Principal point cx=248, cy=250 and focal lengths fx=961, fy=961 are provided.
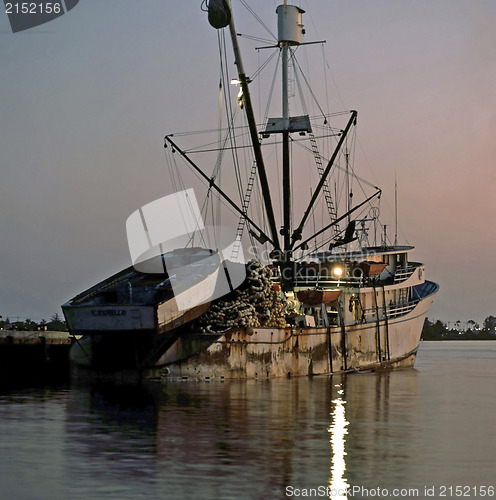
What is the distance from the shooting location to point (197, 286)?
133 feet

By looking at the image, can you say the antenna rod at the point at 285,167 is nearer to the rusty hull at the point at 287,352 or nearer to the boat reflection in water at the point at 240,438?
the rusty hull at the point at 287,352

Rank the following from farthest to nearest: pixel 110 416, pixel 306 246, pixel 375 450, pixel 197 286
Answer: pixel 306 246 → pixel 197 286 → pixel 110 416 → pixel 375 450

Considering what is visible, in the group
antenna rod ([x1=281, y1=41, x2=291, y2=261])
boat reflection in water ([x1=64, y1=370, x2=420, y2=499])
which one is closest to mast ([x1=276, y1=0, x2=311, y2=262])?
antenna rod ([x1=281, y1=41, x2=291, y2=261])

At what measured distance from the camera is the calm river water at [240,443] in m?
19.9

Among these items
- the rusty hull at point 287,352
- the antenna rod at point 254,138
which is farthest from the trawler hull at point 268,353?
the antenna rod at point 254,138

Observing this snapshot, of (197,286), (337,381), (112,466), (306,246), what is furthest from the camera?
(306,246)

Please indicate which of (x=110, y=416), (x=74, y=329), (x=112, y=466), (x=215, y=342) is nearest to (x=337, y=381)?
(x=215, y=342)

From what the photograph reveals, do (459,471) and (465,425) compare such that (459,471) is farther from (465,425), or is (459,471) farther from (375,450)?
(465,425)

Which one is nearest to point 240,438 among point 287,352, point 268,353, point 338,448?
point 338,448

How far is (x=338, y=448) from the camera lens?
25047 millimetres

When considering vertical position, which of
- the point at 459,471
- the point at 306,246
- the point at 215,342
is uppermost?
the point at 306,246

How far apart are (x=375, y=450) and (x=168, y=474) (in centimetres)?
651

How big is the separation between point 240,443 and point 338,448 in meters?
2.60

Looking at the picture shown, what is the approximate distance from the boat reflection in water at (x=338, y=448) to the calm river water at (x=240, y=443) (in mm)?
50
